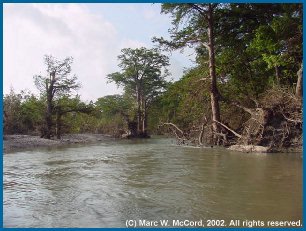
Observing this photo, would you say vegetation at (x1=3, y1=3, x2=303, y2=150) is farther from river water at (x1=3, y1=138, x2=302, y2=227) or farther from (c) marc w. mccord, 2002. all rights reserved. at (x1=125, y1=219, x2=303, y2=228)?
(c) marc w. mccord, 2002. all rights reserved. at (x1=125, y1=219, x2=303, y2=228)

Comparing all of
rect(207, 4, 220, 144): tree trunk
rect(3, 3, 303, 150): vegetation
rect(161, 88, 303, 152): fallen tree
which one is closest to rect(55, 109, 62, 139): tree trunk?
rect(3, 3, 303, 150): vegetation

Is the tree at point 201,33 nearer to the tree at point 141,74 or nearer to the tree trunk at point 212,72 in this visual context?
the tree trunk at point 212,72

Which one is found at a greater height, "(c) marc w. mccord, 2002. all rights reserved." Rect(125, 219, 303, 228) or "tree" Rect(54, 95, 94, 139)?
"tree" Rect(54, 95, 94, 139)

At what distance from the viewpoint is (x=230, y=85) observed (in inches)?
838

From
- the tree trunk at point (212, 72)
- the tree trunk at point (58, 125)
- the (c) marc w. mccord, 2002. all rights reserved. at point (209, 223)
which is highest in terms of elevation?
the tree trunk at point (212, 72)

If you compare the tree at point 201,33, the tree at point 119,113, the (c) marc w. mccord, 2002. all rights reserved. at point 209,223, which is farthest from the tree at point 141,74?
the (c) marc w. mccord, 2002. all rights reserved. at point 209,223

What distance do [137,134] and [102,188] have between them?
30.1 metres

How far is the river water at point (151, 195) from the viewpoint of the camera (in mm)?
4875

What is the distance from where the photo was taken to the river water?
4875 mm

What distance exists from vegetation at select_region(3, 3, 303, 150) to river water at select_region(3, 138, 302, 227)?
5.42m

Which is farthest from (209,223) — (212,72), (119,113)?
(119,113)

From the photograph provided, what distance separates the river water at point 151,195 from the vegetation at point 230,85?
5424 mm

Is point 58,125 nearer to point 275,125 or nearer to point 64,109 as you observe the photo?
point 64,109

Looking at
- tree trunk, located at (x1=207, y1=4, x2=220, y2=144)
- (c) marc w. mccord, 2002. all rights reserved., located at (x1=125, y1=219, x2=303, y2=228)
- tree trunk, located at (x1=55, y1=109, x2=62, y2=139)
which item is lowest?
(c) marc w. mccord, 2002. all rights reserved., located at (x1=125, y1=219, x2=303, y2=228)
